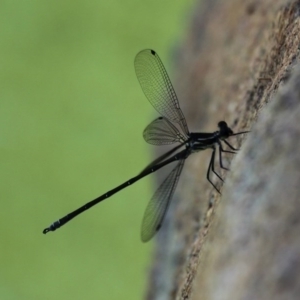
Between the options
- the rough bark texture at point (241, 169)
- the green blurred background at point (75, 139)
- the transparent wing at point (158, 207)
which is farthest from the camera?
the green blurred background at point (75, 139)

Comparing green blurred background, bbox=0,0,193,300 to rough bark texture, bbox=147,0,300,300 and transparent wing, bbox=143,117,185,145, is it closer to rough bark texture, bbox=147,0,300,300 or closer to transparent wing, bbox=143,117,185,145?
rough bark texture, bbox=147,0,300,300

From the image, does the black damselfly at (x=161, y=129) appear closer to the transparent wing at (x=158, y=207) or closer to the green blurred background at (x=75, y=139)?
the transparent wing at (x=158, y=207)

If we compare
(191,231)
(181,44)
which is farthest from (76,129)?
(191,231)

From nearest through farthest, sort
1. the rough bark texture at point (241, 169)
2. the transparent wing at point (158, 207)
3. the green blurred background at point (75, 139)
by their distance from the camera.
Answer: the rough bark texture at point (241, 169) → the transparent wing at point (158, 207) → the green blurred background at point (75, 139)

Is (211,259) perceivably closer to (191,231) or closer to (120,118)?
(191,231)

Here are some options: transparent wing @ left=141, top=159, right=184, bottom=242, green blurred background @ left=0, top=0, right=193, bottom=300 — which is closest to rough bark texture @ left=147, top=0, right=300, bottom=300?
transparent wing @ left=141, top=159, right=184, bottom=242

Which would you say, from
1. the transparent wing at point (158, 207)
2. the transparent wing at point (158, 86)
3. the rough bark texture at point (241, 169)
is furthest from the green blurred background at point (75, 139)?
the transparent wing at point (158, 86)
